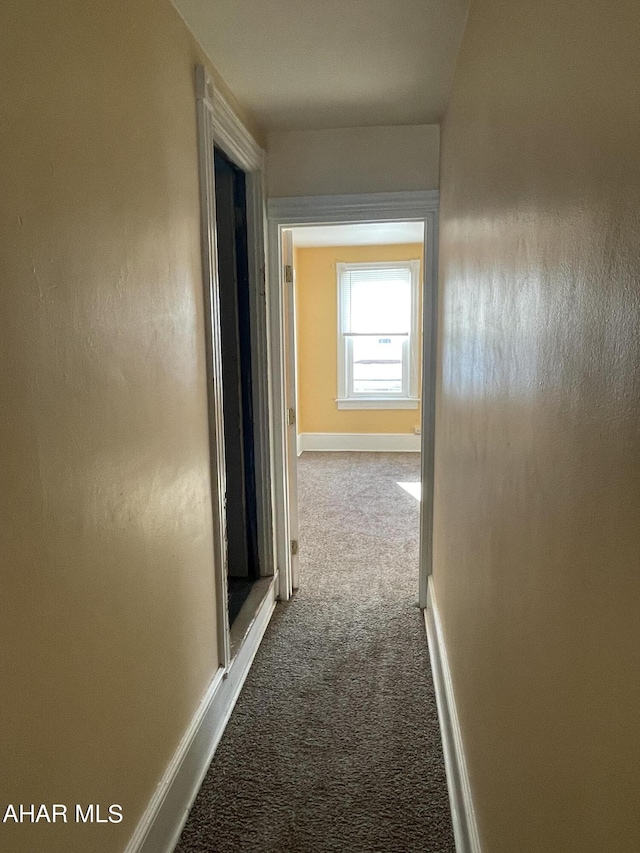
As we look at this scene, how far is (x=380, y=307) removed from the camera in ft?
21.5

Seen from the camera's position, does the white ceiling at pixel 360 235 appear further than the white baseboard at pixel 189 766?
Yes

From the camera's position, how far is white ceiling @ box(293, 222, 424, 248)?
5469 mm

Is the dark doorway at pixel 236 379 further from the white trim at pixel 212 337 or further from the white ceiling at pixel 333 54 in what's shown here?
the white trim at pixel 212 337

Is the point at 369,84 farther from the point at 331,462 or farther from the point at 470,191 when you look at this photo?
the point at 331,462

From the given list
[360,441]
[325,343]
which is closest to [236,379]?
[325,343]

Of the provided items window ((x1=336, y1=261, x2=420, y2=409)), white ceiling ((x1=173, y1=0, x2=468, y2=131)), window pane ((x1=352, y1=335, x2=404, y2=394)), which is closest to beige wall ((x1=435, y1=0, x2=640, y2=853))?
white ceiling ((x1=173, y1=0, x2=468, y2=131))

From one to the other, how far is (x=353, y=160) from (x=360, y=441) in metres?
4.40

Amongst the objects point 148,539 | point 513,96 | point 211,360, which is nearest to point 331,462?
point 211,360

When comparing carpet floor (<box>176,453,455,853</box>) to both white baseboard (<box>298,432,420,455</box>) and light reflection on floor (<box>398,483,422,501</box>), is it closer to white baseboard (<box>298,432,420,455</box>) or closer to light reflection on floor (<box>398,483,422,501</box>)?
light reflection on floor (<box>398,483,422,501</box>)

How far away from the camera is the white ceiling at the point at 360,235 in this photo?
547 centimetres

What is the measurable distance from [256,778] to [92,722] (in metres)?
0.88

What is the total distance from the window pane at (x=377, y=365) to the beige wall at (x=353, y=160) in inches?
155

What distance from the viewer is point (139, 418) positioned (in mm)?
1421

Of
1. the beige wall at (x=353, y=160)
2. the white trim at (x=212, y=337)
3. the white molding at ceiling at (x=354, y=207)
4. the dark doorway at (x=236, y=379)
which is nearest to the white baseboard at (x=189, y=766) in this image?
the white trim at (x=212, y=337)
